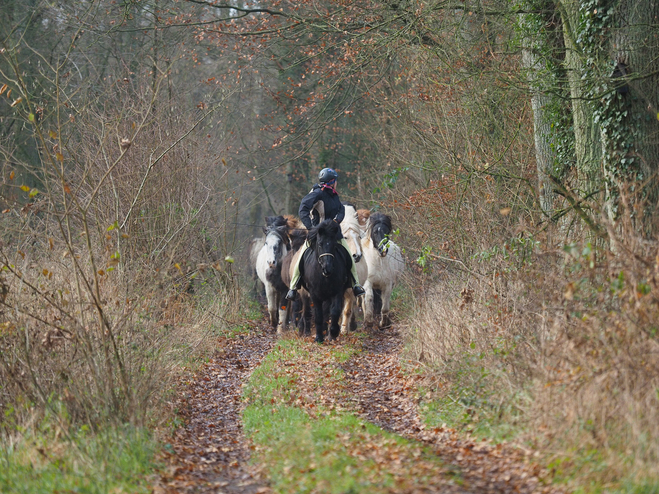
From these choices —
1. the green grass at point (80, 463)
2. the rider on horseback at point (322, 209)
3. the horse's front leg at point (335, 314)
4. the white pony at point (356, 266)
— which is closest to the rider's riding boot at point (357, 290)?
the rider on horseback at point (322, 209)

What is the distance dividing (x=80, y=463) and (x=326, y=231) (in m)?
7.10

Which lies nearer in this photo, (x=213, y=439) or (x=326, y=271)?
(x=213, y=439)

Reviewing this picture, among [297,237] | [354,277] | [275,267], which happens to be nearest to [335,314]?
[354,277]

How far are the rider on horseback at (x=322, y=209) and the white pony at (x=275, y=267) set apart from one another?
1.69m

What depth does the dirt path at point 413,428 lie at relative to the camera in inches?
223

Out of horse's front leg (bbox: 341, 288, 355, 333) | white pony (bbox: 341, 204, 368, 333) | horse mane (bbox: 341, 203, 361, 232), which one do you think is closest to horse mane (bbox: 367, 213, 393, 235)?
horse mane (bbox: 341, 203, 361, 232)

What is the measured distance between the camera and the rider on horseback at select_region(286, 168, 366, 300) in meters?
13.1

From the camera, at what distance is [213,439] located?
7895mm

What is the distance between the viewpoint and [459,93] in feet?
44.2

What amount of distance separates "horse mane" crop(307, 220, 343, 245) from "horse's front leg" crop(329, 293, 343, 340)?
105 centimetres

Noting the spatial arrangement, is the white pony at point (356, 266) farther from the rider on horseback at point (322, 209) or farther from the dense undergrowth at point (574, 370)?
the dense undergrowth at point (574, 370)

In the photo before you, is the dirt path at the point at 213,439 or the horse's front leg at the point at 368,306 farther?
the horse's front leg at the point at 368,306

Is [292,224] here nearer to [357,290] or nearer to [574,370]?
[357,290]

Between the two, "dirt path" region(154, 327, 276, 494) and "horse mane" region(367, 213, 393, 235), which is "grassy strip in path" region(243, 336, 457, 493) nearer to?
"dirt path" region(154, 327, 276, 494)
